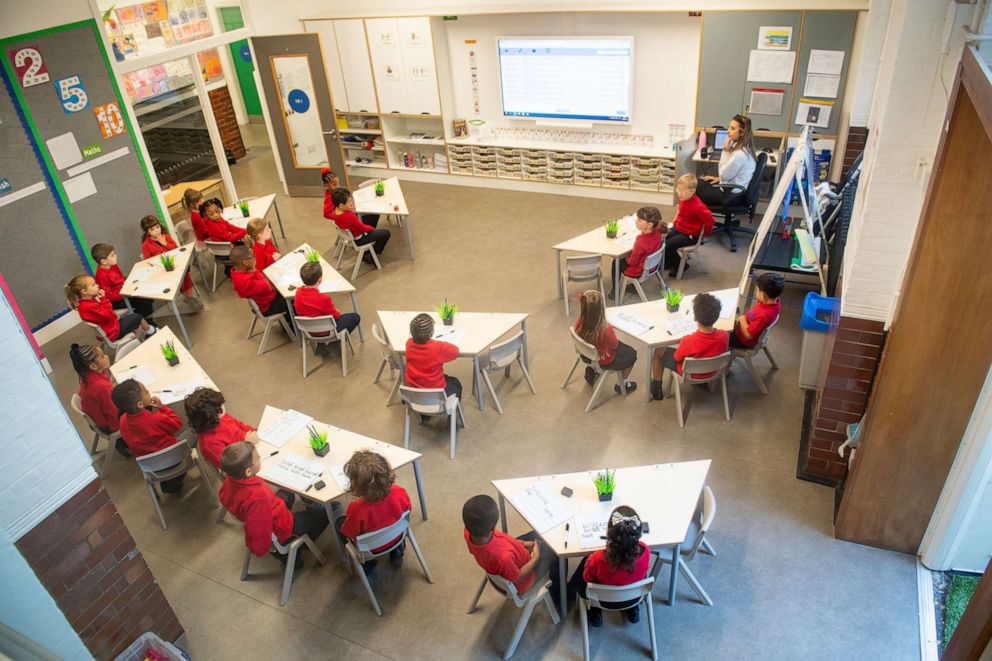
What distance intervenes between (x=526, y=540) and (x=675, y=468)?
99cm

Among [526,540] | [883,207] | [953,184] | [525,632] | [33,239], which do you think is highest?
[953,184]

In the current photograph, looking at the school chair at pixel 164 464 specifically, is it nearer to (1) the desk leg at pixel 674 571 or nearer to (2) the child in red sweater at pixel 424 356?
(2) the child in red sweater at pixel 424 356

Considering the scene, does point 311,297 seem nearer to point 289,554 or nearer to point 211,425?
point 211,425

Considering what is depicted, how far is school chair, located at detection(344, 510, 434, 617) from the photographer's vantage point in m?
3.83

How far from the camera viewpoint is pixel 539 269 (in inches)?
303

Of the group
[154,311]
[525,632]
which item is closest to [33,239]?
[154,311]

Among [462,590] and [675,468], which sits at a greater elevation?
[675,468]

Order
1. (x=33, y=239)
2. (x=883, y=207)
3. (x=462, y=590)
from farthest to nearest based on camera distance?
(x=33, y=239), (x=462, y=590), (x=883, y=207)

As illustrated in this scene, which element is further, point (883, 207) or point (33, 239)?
point (33, 239)

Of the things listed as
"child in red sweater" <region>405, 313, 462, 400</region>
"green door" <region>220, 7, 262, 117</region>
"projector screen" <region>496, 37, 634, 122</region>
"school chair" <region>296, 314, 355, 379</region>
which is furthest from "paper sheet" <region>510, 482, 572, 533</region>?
"green door" <region>220, 7, 262, 117</region>

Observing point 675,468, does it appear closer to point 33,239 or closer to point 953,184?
point 953,184

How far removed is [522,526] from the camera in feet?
15.0

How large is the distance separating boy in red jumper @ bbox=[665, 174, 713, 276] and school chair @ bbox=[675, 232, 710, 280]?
4 centimetres

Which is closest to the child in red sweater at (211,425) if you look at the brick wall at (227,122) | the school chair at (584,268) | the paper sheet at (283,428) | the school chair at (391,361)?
the paper sheet at (283,428)
